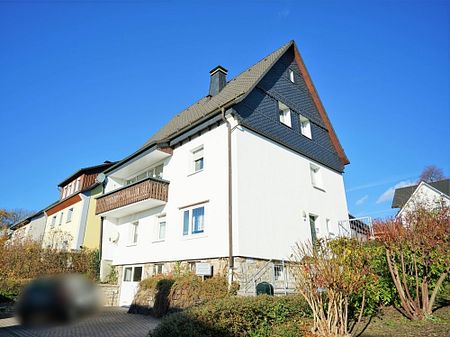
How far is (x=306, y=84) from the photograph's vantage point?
76.0ft

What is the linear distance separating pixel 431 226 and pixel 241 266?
22.4 feet

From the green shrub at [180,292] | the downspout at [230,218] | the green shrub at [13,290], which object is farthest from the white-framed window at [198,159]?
the green shrub at [13,290]

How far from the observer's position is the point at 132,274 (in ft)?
60.8

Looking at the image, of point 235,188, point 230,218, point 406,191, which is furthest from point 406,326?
point 406,191

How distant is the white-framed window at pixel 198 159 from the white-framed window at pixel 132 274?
6662 millimetres

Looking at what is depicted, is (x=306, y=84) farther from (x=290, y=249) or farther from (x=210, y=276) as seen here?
(x=210, y=276)

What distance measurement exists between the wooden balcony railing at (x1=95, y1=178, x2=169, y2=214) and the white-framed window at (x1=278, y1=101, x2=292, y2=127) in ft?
26.2

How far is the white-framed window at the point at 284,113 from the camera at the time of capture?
19.4 metres

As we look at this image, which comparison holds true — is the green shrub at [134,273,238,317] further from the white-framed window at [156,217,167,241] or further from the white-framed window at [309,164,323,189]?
the white-framed window at [309,164,323,189]

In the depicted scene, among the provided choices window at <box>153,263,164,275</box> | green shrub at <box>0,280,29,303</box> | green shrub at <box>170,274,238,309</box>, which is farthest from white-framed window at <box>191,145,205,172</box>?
green shrub at <box>0,280,29,303</box>

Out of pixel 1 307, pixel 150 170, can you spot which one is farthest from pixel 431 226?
pixel 150 170

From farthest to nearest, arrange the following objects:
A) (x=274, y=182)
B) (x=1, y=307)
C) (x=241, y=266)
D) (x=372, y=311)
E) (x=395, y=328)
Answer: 1. (x=274, y=182)
2. (x=241, y=266)
3. (x=372, y=311)
4. (x=395, y=328)
5. (x=1, y=307)

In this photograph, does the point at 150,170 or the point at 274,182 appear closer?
the point at 274,182

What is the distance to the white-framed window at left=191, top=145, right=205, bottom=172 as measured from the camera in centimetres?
1660
